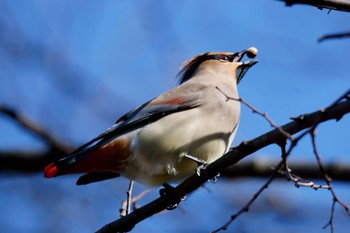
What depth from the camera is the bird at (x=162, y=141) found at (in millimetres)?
4613

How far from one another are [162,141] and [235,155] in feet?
3.24

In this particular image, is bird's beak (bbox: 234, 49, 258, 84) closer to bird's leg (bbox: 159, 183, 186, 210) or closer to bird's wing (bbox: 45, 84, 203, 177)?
bird's wing (bbox: 45, 84, 203, 177)

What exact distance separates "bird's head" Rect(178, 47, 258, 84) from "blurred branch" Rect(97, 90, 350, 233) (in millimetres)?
1340

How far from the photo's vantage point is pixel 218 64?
5695mm

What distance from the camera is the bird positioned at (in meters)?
4.61

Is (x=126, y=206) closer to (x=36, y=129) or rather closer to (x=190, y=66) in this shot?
(x=190, y=66)

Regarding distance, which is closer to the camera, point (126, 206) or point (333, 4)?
point (333, 4)

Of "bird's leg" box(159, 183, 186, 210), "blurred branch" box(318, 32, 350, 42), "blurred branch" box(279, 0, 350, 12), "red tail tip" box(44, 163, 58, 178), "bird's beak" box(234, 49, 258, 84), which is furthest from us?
"bird's beak" box(234, 49, 258, 84)

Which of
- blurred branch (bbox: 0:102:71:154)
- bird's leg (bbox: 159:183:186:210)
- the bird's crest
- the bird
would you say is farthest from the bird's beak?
blurred branch (bbox: 0:102:71:154)

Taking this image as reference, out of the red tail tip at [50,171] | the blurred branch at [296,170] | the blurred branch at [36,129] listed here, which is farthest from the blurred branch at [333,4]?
the blurred branch at [36,129]

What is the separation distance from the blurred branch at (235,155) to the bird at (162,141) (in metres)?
0.22

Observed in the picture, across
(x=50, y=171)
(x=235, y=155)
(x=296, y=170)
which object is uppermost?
(x=50, y=171)

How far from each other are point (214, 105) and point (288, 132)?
1.47 meters

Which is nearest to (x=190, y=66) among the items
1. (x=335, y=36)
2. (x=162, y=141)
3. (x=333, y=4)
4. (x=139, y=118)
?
(x=139, y=118)
